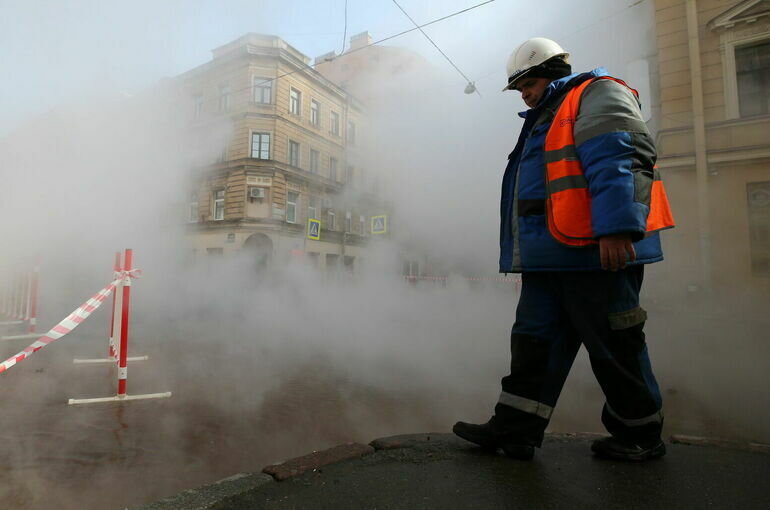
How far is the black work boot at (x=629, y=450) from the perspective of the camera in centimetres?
139

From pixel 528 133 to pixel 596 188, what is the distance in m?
0.41

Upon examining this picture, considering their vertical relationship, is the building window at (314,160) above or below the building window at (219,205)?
above

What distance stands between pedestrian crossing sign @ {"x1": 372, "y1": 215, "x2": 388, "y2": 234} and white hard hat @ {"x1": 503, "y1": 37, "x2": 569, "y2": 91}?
618cm

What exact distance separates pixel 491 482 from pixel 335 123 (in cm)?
810

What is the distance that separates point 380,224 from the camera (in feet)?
25.8

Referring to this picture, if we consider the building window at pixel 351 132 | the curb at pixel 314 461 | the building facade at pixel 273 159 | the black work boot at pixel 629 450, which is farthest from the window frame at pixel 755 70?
the curb at pixel 314 461

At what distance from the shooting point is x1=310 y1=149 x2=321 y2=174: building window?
949 centimetres

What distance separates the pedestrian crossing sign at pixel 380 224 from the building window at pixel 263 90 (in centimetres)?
262

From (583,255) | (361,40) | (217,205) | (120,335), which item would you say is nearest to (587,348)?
(583,255)

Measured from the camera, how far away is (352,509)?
44.4 inches

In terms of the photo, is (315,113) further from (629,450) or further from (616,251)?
(629,450)

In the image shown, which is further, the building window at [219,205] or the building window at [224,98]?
the building window at [219,205]

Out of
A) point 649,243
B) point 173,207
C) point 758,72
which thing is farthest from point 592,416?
point 758,72

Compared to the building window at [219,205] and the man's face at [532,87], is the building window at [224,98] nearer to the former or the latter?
the building window at [219,205]
